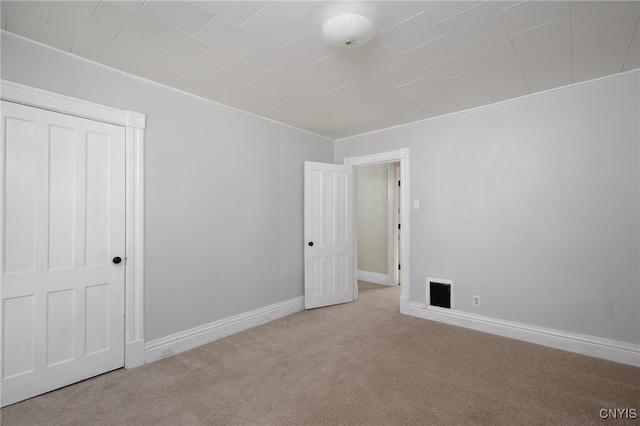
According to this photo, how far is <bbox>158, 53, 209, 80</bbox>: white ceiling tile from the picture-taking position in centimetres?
234

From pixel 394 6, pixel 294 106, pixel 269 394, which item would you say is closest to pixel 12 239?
pixel 269 394

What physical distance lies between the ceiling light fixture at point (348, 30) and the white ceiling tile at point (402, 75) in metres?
0.66

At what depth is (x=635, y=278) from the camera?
8.50 ft

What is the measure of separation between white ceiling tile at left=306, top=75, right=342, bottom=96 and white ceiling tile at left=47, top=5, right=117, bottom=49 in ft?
4.96

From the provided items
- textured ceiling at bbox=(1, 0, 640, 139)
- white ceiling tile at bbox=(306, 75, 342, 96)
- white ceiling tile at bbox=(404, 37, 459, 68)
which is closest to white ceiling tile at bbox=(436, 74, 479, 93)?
textured ceiling at bbox=(1, 0, 640, 139)

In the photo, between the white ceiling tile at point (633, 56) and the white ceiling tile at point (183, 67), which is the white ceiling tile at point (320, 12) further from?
the white ceiling tile at point (633, 56)

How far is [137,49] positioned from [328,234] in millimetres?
3045

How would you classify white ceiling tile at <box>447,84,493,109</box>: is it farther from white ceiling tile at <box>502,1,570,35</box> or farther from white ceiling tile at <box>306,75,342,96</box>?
white ceiling tile at <box>306,75,342,96</box>

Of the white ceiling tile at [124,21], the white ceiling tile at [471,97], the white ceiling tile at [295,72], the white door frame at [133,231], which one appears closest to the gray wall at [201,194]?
the white door frame at [133,231]

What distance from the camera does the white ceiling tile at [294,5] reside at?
5.61 ft

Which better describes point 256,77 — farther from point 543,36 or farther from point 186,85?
point 543,36

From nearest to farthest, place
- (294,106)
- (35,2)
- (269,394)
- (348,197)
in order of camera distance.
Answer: (35,2) < (269,394) < (294,106) < (348,197)

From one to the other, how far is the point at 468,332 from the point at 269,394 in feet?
7.82

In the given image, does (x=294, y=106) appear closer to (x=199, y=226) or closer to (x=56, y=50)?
(x=199, y=226)
